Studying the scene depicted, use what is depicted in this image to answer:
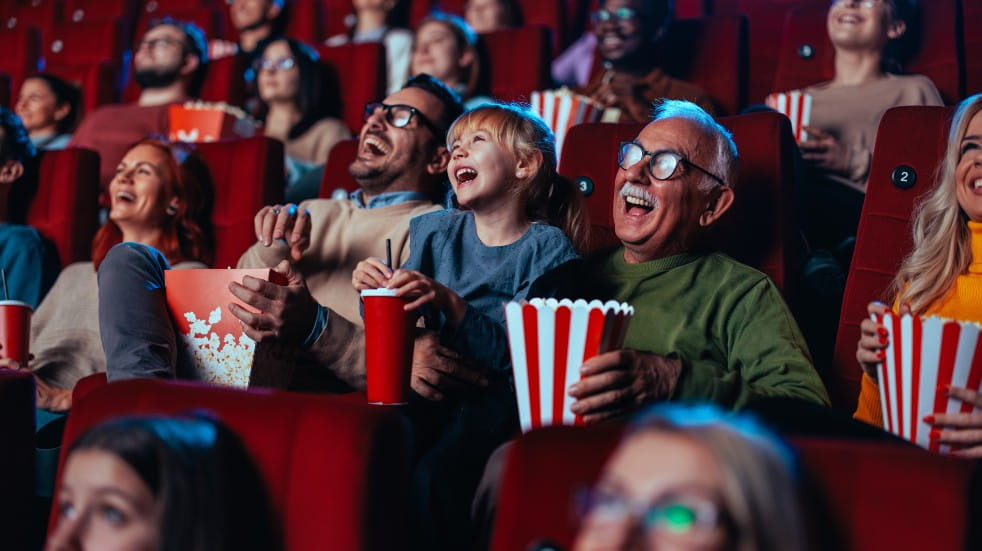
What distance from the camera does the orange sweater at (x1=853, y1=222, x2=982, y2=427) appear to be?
105 centimetres

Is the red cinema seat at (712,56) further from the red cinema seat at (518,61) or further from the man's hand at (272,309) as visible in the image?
the man's hand at (272,309)

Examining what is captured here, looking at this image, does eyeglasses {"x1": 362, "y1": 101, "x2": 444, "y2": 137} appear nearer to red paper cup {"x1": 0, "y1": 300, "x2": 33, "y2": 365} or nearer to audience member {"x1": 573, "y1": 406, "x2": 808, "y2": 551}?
red paper cup {"x1": 0, "y1": 300, "x2": 33, "y2": 365}

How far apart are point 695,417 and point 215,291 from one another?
2.19 ft

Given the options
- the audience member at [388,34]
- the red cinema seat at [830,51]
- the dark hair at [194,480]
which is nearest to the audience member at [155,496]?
the dark hair at [194,480]

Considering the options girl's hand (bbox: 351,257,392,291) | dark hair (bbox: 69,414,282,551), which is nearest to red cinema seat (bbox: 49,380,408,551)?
dark hair (bbox: 69,414,282,551)

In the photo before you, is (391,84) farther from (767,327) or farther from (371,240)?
(767,327)

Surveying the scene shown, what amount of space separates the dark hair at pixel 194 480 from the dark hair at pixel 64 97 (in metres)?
2.05

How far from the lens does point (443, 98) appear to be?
152cm

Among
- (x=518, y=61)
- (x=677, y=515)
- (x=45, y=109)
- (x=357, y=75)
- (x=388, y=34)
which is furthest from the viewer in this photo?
(x=388, y=34)

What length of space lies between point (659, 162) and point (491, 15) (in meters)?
1.50

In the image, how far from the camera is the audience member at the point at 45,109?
2.51 m

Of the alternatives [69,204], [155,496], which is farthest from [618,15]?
[155,496]

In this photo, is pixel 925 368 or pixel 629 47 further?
pixel 629 47

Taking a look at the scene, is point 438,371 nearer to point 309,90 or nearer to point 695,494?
point 695,494
